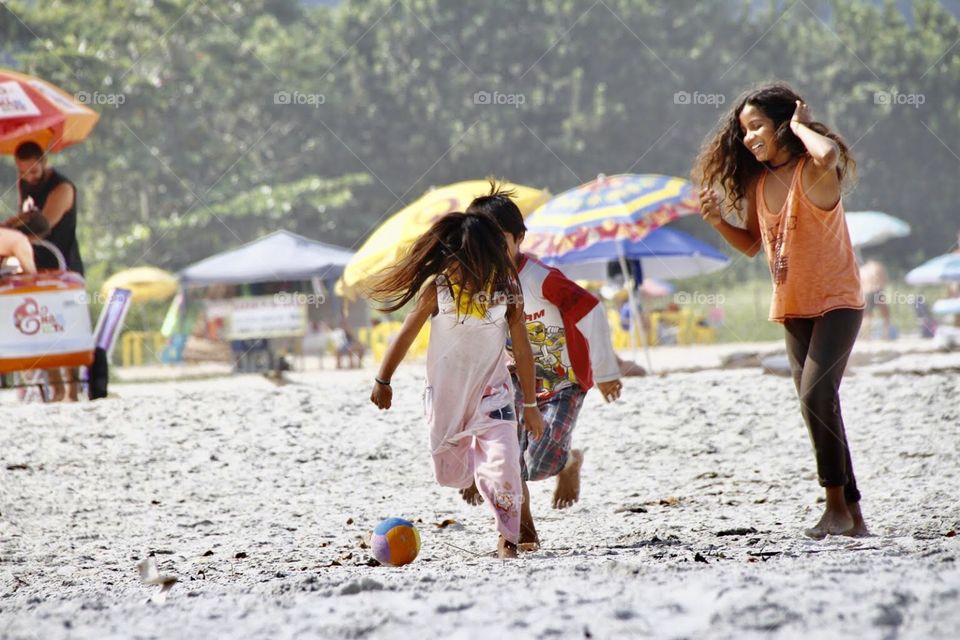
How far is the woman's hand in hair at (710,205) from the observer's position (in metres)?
4.20

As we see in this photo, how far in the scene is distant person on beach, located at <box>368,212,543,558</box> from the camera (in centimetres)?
396

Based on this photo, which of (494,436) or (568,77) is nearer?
(494,436)

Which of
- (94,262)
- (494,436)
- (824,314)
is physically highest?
(94,262)

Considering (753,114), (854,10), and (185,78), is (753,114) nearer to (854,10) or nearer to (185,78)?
(185,78)

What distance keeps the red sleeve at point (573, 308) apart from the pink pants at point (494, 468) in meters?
0.42

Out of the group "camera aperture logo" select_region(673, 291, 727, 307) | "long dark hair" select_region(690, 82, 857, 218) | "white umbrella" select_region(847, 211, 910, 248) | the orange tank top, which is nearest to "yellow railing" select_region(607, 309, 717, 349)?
"camera aperture logo" select_region(673, 291, 727, 307)

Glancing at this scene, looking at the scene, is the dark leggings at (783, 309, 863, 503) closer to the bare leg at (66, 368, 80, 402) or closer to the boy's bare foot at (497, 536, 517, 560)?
the boy's bare foot at (497, 536, 517, 560)

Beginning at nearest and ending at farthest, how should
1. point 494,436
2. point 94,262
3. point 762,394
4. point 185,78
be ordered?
point 494,436 → point 762,394 → point 94,262 → point 185,78

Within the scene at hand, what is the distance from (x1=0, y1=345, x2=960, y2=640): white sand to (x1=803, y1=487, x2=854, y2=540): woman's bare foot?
10cm

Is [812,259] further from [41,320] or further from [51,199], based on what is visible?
[51,199]

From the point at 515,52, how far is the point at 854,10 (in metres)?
12.5

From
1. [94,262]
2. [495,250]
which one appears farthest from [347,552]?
[94,262]

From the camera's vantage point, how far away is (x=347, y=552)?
442 cm

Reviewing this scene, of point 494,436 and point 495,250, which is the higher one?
point 495,250
